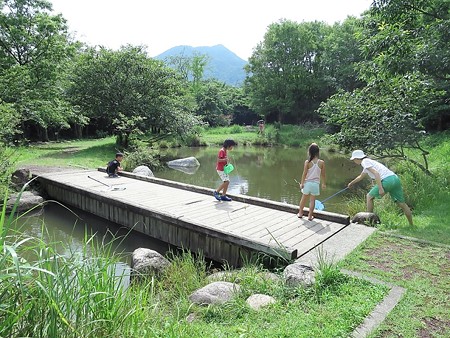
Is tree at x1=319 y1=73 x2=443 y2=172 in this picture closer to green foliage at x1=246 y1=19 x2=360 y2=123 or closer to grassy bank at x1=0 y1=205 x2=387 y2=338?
grassy bank at x1=0 y1=205 x2=387 y2=338

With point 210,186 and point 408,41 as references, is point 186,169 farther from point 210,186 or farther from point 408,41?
point 408,41

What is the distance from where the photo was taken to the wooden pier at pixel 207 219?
5293 mm

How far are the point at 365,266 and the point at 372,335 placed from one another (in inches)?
58.1

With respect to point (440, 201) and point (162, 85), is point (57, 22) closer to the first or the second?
point (162, 85)

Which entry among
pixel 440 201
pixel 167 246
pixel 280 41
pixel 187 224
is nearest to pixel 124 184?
pixel 167 246

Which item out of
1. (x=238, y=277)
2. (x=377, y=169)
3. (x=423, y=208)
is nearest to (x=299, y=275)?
(x=238, y=277)

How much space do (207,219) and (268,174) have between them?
32.3 ft

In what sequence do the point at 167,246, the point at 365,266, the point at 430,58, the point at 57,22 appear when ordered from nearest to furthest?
the point at 365,266 < the point at 167,246 < the point at 430,58 < the point at 57,22

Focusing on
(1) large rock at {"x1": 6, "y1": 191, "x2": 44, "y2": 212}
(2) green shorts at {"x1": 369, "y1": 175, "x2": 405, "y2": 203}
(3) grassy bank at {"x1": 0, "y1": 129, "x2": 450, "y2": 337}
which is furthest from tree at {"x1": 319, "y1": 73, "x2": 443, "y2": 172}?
(1) large rock at {"x1": 6, "y1": 191, "x2": 44, "y2": 212}

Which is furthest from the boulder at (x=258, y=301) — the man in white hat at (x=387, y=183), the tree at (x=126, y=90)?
the tree at (x=126, y=90)

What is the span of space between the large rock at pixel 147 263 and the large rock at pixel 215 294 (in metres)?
1.11

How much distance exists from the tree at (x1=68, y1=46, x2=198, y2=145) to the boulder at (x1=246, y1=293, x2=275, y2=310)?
15610 millimetres

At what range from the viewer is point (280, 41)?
37.0 m

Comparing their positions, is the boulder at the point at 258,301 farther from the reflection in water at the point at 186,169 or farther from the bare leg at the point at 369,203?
the reflection in water at the point at 186,169
